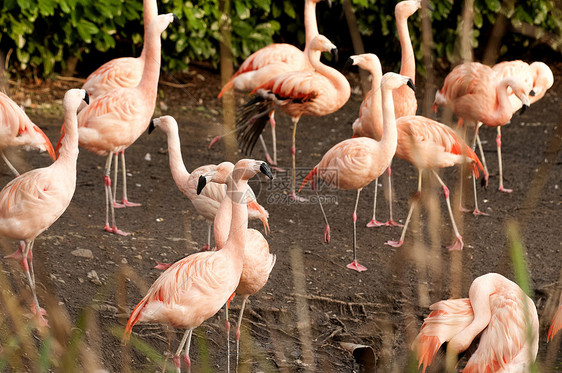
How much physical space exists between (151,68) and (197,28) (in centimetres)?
301

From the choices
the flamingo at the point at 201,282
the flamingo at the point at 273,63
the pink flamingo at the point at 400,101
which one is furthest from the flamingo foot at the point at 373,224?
the flamingo at the point at 201,282

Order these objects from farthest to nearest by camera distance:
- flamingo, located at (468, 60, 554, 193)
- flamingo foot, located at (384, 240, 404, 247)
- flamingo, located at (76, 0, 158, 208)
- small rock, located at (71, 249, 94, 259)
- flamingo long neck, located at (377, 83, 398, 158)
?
flamingo, located at (468, 60, 554, 193), flamingo, located at (76, 0, 158, 208), flamingo foot, located at (384, 240, 404, 247), flamingo long neck, located at (377, 83, 398, 158), small rock, located at (71, 249, 94, 259)

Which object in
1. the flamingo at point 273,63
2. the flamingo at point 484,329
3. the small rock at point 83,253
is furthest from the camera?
the flamingo at point 273,63

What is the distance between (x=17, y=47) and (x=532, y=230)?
4814 millimetres

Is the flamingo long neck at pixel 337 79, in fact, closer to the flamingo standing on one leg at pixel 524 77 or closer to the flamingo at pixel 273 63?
the flamingo at pixel 273 63

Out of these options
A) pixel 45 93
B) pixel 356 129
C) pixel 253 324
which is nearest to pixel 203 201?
pixel 253 324

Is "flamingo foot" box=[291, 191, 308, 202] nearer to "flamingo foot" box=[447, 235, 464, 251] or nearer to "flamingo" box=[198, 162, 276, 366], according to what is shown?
"flamingo foot" box=[447, 235, 464, 251]

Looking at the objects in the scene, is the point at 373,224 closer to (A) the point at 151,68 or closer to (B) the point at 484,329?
(A) the point at 151,68

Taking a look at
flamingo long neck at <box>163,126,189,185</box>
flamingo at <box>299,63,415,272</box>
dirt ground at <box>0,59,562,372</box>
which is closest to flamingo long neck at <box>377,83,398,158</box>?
flamingo at <box>299,63,415,272</box>

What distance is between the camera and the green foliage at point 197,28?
6680 mm

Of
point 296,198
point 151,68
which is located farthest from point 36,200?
point 296,198

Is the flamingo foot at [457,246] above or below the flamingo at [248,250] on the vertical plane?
below

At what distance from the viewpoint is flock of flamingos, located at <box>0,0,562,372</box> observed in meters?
2.73

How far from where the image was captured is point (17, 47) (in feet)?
22.9
